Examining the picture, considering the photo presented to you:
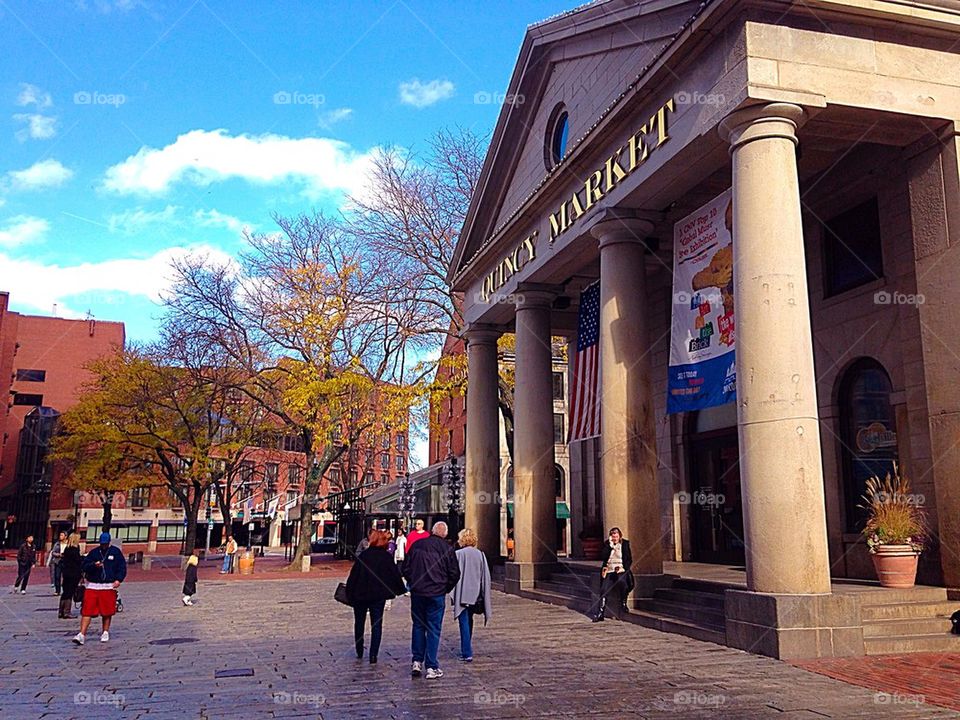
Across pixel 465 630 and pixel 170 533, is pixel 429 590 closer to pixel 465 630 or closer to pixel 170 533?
pixel 465 630

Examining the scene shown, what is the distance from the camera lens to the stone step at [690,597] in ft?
40.5

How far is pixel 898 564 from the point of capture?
37.2ft

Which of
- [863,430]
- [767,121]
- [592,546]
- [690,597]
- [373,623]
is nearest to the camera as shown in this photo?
[373,623]

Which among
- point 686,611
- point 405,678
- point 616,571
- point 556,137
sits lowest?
point 405,678

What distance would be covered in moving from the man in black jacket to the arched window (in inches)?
340

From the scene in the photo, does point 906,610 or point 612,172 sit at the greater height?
point 612,172

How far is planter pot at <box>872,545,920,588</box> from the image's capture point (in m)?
11.3

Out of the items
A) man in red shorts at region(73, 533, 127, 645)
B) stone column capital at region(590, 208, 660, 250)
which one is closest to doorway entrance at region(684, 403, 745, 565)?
stone column capital at region(590, 208, 660, 250)

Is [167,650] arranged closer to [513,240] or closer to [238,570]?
[513,240]

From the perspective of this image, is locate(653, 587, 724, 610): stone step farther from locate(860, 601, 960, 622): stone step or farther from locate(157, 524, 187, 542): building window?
locate(157, 524, 187, 542): building window

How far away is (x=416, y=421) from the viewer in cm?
3450

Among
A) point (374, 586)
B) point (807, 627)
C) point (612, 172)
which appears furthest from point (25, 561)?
point (807, 627)

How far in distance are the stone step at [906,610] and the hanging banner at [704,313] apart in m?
3.44

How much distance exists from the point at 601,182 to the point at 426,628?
980cm
